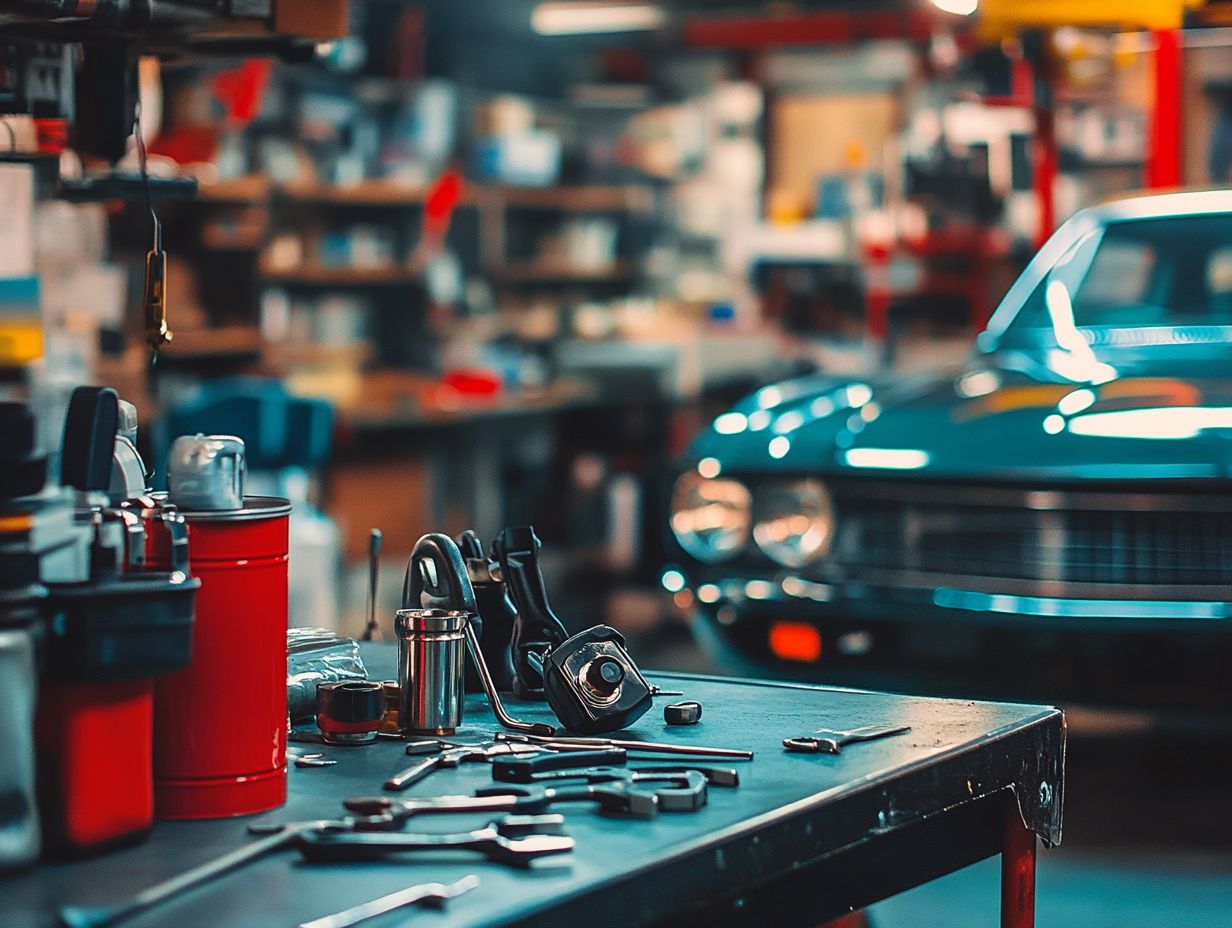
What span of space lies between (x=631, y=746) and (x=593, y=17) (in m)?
9.38

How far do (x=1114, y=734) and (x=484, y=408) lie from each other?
11.9 ft

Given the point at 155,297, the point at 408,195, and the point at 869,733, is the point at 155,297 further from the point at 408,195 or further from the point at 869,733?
the point at 408,195

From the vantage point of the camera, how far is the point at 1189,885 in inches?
117

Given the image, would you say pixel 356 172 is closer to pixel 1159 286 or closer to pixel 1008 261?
pixel 1008 261

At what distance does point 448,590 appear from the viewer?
1.54 metres

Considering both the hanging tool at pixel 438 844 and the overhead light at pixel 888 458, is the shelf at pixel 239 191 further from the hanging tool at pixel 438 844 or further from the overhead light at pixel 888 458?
the hanging tool at pixel 438 844

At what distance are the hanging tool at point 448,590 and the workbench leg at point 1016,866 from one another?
42cm

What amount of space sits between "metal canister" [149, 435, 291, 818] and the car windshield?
280 cm

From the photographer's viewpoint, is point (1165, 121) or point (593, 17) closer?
point (1165, 121)

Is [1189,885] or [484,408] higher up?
[484,408]

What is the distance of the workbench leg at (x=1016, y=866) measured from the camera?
60.1 inches

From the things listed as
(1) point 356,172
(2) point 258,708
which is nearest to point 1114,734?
(2) point 258,708

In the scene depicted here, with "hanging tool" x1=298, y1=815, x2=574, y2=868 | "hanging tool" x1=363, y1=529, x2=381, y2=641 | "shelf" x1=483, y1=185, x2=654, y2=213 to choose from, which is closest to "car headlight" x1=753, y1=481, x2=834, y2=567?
"hanging tool" x1=363, y1=529, x2=381, y2=641

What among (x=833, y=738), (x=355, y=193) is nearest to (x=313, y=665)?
(x=833, y=738)
